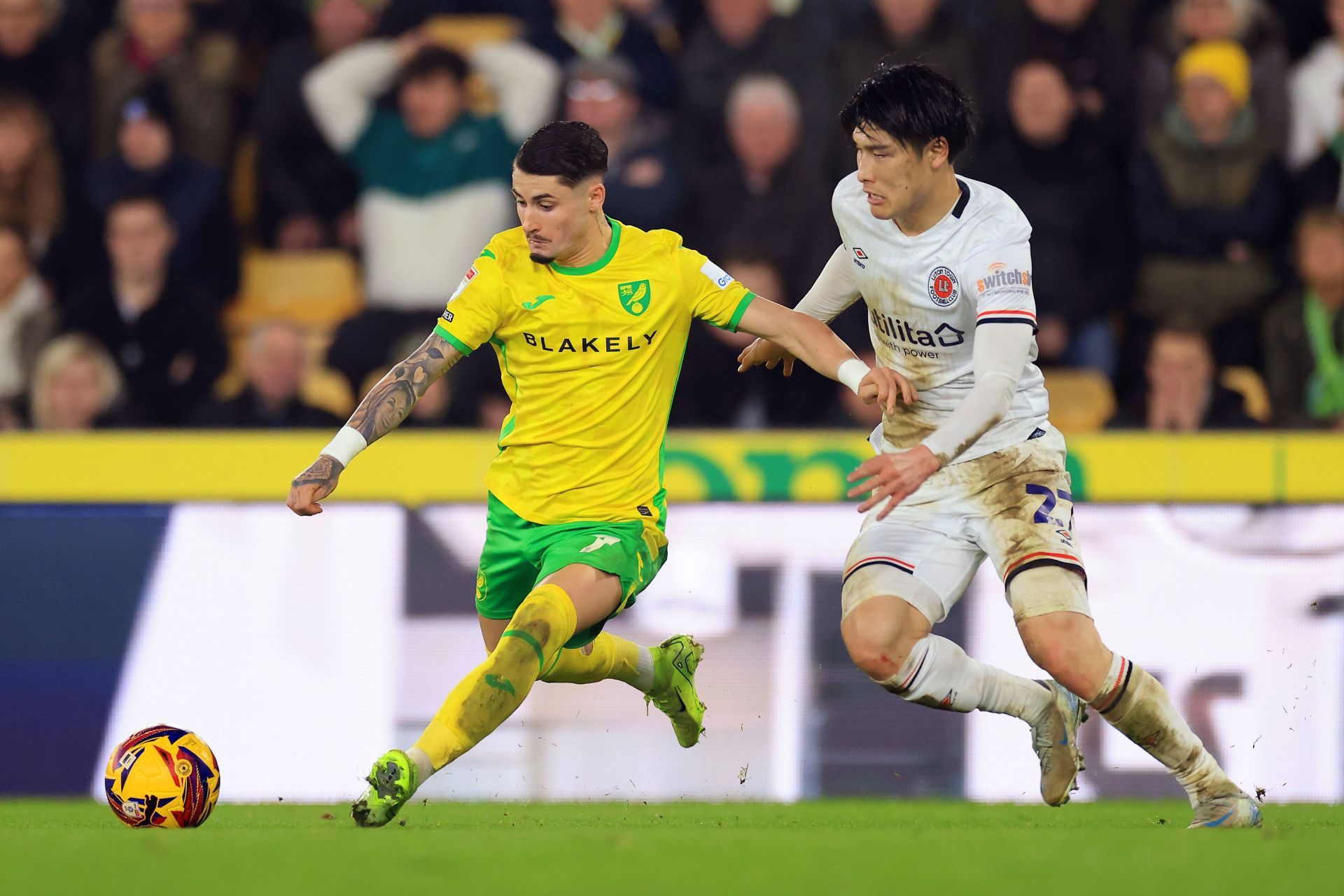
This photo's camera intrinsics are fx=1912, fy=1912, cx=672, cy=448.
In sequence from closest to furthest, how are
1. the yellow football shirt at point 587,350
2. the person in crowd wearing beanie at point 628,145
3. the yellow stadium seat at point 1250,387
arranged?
the yellow football shirt at point 587,350
the yellow stadium seat at point 1250,387
the person in crowd wearing beanie at point 628,145

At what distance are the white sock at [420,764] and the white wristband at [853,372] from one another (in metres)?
1.78

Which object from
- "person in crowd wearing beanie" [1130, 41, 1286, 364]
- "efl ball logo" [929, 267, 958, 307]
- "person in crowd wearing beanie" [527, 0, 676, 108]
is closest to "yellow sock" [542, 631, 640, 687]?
"efl ball logo" [929, 267, 958, 307]

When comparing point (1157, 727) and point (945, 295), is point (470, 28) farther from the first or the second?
point (1157, 727)

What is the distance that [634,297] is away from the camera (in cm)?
646

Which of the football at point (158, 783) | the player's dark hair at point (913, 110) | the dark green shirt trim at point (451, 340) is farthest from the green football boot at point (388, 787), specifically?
the player's dark hair at point (913, 110)

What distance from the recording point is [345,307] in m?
11.2

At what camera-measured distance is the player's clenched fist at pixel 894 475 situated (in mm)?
5555

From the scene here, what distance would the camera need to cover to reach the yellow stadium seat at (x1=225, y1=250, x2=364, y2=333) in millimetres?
11125

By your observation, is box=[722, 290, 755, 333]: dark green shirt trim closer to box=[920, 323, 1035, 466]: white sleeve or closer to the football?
box=[920, 323, 1035, 466]: white sleeve

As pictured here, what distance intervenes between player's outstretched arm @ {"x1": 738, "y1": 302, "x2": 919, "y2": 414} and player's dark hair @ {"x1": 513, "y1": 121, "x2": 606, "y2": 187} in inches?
29.4

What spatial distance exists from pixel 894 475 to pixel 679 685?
1987 millimetres

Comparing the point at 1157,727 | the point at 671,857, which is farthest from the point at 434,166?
the point at 671,857

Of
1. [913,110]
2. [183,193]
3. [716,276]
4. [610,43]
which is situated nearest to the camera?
[913,110]

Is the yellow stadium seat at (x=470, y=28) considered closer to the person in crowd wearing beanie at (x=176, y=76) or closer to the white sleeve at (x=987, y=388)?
the person in crowd wearing beanie at (x=176, y=76)
